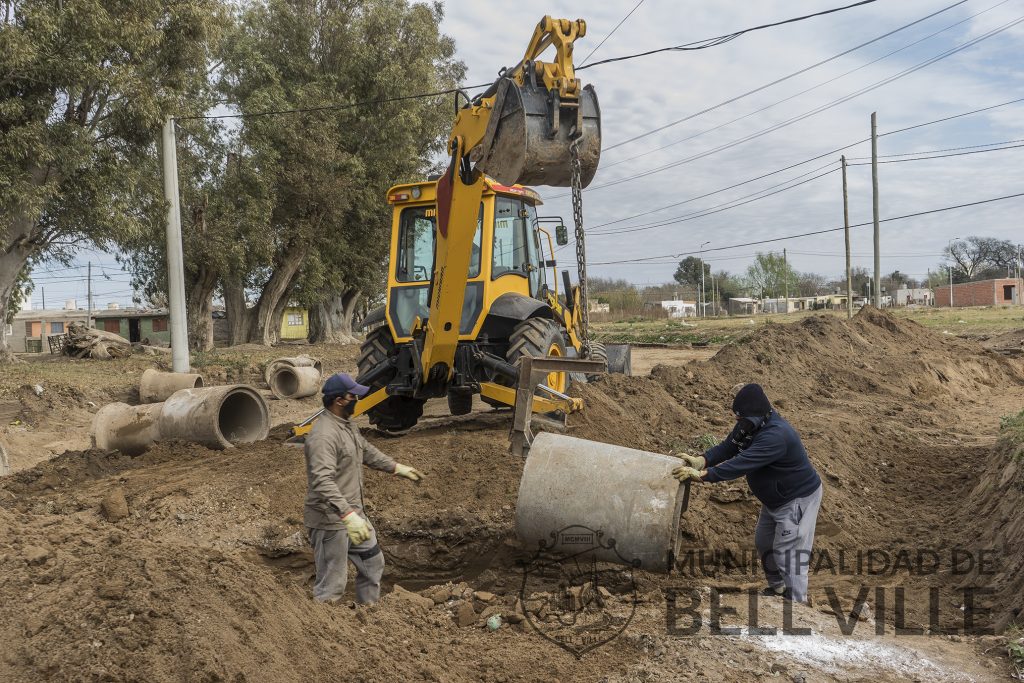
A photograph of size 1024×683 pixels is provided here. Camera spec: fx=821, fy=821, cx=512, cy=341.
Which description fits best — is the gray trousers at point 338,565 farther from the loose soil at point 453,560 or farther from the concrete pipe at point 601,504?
the concrete pipe at point 601,504

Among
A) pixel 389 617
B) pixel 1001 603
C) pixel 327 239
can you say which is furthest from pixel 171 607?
pixel 327 239

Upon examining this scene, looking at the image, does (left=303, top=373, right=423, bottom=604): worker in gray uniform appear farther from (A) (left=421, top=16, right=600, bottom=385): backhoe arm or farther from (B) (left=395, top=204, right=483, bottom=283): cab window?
(B) (left=395, top=204, right=483, bottom=283): cab window

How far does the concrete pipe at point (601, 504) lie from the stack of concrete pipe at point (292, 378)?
12.3 m

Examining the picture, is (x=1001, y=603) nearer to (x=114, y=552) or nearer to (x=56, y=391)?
(x=114, y=552)

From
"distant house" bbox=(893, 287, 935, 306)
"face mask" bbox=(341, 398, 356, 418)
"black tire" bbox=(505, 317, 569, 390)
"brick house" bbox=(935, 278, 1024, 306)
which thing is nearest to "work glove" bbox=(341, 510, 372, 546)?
"face mask" bbox=(341, 398, 356, 418)

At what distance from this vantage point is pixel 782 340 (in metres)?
16.6

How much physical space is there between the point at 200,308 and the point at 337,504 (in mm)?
23202

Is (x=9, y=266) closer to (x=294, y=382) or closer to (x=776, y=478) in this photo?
(x=294, y=382)

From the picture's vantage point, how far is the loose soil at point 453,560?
4.20m

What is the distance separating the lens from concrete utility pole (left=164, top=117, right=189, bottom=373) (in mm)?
16859

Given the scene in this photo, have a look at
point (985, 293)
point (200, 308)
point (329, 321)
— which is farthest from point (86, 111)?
point (985, 293)

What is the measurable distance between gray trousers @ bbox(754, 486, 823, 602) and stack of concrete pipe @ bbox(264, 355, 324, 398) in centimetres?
1308

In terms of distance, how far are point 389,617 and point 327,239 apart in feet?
73.7

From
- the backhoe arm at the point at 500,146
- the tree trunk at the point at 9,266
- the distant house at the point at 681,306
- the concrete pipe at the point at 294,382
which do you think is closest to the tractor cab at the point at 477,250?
the backhoe arm at the point at 500,146
